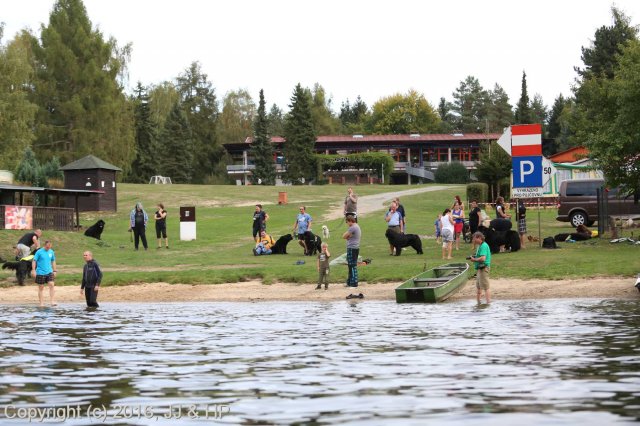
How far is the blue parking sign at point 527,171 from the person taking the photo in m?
29.1

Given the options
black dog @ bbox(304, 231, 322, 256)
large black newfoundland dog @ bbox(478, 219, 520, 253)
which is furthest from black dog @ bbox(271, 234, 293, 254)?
large black newfoundland dog @ bbox(478, 219, 520, 253)

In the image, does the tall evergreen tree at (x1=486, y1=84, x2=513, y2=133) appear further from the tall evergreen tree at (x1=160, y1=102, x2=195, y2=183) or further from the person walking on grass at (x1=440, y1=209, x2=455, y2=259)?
the person walking on grass at (x1=440, y1=209, x2=455, y2=259)

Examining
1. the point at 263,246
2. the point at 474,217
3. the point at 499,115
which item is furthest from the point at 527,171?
the point at 499,115

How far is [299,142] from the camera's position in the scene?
352 ft

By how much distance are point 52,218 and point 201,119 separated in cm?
8317

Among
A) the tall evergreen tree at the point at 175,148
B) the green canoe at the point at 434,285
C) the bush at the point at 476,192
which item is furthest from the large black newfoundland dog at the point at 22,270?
the tall evergreen tree at the point at 175,148

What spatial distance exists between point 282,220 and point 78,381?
40938mm

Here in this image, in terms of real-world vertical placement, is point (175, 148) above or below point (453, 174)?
above

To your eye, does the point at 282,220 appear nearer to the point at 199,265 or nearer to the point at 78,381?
the point at 199,265

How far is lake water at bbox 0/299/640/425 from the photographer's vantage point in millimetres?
9891

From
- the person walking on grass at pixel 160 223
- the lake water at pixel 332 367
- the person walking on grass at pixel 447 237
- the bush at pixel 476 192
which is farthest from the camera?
the bush at pixel 476 192

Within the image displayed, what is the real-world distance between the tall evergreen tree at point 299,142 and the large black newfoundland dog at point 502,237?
74.9m

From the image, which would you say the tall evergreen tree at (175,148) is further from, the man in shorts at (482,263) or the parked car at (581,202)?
the man in shorts at (482,263)

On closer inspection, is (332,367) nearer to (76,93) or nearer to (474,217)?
(474,217)
